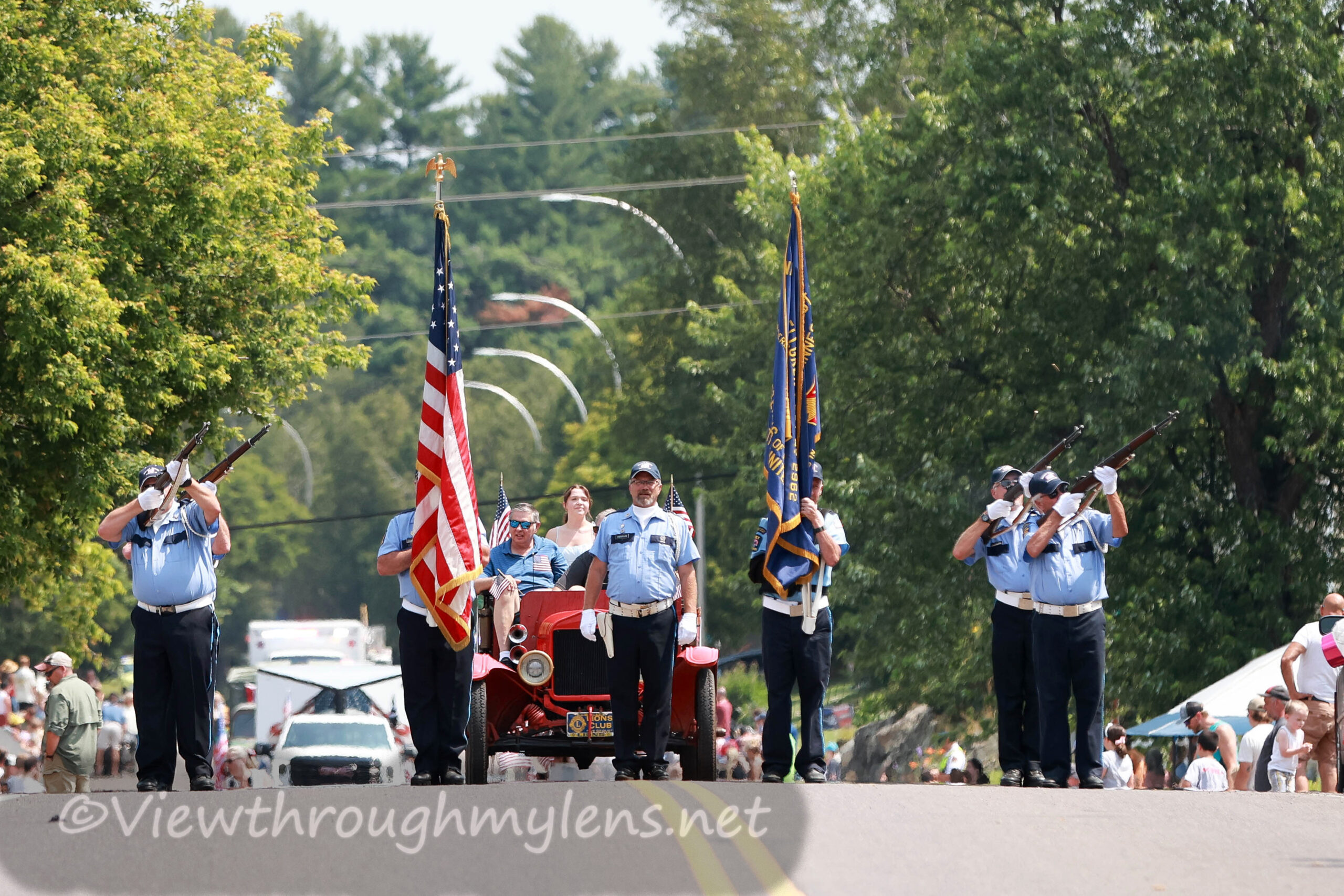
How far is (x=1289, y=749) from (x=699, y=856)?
8013 mm

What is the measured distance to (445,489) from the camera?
522 inches

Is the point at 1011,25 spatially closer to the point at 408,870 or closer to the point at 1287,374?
the point at 1287,374

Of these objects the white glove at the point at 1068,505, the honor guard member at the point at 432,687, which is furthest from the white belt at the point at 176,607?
the white glove at the point at 1068,505

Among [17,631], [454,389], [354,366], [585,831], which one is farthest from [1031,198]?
[17,631]

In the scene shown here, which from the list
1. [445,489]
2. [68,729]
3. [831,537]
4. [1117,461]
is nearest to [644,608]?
[831,537]

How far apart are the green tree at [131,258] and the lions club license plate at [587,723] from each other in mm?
9017

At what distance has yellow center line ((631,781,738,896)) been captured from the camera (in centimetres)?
812

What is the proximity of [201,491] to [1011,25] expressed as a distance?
819 inches

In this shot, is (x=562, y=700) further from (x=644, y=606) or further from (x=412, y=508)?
(x=412, y=508)

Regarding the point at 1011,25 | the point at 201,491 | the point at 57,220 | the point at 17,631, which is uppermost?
the point at 1011,25

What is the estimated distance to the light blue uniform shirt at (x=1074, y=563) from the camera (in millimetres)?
12891

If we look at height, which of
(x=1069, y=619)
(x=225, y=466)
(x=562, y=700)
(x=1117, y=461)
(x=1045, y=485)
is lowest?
(x=562, y=700)

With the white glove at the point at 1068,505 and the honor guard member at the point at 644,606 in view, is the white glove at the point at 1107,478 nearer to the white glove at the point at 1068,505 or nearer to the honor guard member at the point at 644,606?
the white glove at the point at 1068,505

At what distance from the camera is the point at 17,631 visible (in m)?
62.2
